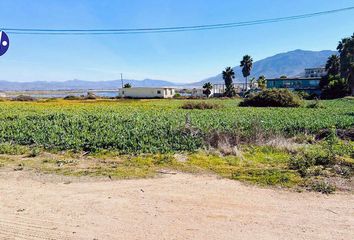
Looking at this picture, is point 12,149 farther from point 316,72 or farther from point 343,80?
point 316,72

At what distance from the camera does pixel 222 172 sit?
9992 mm

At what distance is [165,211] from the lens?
264 inches

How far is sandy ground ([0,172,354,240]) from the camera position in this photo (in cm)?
562

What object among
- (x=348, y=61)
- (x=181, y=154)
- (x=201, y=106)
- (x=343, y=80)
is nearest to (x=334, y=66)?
(x=348, y=61)

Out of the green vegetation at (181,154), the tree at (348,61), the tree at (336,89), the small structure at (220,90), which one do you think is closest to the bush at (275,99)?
the tree at (336,89)

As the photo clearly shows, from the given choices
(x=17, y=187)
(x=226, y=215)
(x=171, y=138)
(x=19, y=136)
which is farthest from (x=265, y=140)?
(x=19, y=136)

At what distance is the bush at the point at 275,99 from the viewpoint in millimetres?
45625

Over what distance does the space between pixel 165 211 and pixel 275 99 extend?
141ft

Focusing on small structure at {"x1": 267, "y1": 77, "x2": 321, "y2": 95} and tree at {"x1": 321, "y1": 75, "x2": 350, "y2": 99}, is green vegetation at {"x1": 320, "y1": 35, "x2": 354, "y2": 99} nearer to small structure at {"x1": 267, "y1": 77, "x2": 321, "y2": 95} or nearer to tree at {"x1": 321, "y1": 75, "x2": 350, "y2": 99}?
tree at {"x1": 321, "y1": 75, "x2": 350, "y2": 99}

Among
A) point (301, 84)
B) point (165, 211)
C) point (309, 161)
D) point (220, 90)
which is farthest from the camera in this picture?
point (220, 90)

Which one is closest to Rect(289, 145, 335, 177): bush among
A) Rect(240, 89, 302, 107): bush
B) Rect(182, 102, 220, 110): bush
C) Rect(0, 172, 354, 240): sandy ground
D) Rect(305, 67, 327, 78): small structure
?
Rect(0, 172, 354, 240): sandy ground

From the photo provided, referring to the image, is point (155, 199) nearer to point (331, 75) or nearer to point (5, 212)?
point (5, 212)

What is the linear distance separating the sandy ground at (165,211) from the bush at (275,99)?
39764mm

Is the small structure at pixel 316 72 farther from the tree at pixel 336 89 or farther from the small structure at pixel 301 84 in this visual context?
the tree at pixel 336 89
